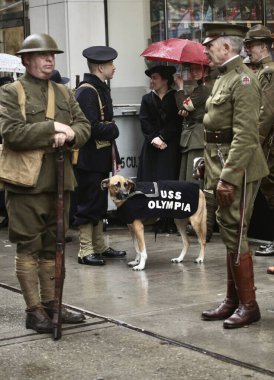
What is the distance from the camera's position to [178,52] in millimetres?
9609

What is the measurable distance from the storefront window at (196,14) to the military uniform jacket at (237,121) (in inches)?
173

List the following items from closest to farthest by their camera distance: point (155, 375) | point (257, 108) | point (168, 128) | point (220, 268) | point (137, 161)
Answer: point (155, 375), point (257, 108), point (220, 268), point (168, 128), point (137, 161)

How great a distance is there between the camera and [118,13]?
11.1m

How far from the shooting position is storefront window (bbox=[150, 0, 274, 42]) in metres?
10.3

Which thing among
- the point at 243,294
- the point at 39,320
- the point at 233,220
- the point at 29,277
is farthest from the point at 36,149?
the point at 243,294

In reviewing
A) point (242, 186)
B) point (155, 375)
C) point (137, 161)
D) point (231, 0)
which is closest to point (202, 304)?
point (242, 186)

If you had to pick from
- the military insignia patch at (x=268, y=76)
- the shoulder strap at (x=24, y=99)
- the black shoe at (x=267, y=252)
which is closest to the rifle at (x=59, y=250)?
the shoulder strap at (x=24, y=99)

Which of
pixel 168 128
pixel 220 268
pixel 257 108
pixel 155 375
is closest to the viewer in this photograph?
pixel 155 375

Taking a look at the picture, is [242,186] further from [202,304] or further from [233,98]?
[202,304]

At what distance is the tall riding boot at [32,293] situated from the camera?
6.08m

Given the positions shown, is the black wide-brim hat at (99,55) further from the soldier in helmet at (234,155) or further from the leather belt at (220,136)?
the leather belt at (220,136)

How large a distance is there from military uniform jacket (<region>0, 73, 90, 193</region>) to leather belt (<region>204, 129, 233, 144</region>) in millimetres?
878

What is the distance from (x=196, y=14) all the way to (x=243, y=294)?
5625mm

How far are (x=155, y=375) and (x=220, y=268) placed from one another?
10.0ft
